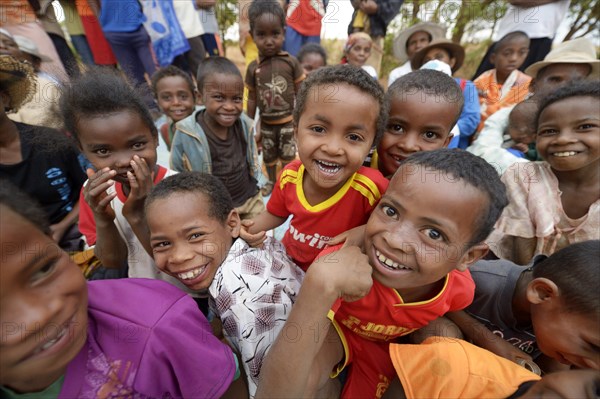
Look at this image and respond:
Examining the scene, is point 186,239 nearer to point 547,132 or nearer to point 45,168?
point 45,168

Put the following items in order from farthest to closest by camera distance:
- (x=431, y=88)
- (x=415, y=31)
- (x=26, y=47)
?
(x=415, y=31)
(x=26, y=47)
(x=431, y=88)

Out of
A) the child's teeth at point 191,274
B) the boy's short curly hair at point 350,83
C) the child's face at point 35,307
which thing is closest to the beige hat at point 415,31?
the boy's short curly hair at point 350,83

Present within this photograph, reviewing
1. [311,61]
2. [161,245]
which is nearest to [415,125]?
[161,245]

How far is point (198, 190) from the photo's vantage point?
137cm

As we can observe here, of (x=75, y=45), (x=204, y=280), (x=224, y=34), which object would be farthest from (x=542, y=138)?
(x=224, y=34)

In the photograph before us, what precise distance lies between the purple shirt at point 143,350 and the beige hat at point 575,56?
3478 millimetres

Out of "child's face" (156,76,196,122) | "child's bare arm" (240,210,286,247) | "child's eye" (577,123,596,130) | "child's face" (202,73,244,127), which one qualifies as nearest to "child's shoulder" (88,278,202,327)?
"child's bare arm" (240,210,286,247)

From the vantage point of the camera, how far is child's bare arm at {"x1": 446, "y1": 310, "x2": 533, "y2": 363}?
119 cm

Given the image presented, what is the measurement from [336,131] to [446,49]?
298 cm

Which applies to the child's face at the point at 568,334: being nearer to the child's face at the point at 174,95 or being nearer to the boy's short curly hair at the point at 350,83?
the boy's short curly hair at the point at 350,83

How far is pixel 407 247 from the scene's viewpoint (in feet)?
3.16

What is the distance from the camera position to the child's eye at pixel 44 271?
2.01ft

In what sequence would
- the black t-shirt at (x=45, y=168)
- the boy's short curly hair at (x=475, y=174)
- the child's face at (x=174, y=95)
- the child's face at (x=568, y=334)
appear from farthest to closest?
the child's face at (x=174, y=95) → the black t-shirt at (x=45, y=168) → the boy's short curly hair at (x=475, y=174) → the child's face at (x=568, y=334)

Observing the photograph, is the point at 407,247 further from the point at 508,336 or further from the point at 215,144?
the point at 215,144
